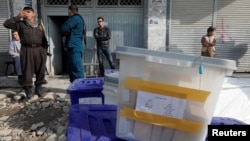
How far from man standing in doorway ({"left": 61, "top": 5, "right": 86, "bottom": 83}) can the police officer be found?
458mm

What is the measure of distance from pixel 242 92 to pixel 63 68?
239 inches

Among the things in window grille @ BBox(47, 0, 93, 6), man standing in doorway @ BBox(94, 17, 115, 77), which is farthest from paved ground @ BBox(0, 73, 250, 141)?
window grille @ BBox(47, 0, 93, 6)

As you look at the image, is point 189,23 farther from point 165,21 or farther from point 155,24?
point 155,24

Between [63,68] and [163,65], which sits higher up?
[163,65]

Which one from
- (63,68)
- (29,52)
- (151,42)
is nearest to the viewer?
(29,52)

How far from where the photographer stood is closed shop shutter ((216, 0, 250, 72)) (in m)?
7.14

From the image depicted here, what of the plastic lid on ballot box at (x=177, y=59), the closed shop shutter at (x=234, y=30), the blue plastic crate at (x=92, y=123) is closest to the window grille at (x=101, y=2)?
the closed shop shutter at (x=234, y=30)

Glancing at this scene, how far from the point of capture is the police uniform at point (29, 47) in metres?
4.70

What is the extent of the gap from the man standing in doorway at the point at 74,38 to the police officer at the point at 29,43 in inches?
18.0

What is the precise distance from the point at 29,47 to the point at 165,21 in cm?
374

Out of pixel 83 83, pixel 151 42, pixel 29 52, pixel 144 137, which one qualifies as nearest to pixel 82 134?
pixel 144 137

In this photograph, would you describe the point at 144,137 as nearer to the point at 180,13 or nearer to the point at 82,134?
the point at 82,134

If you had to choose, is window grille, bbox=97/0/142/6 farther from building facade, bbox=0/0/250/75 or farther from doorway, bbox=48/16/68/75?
doorway, bbox=48/16/68/75

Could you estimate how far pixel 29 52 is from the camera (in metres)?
4.81
